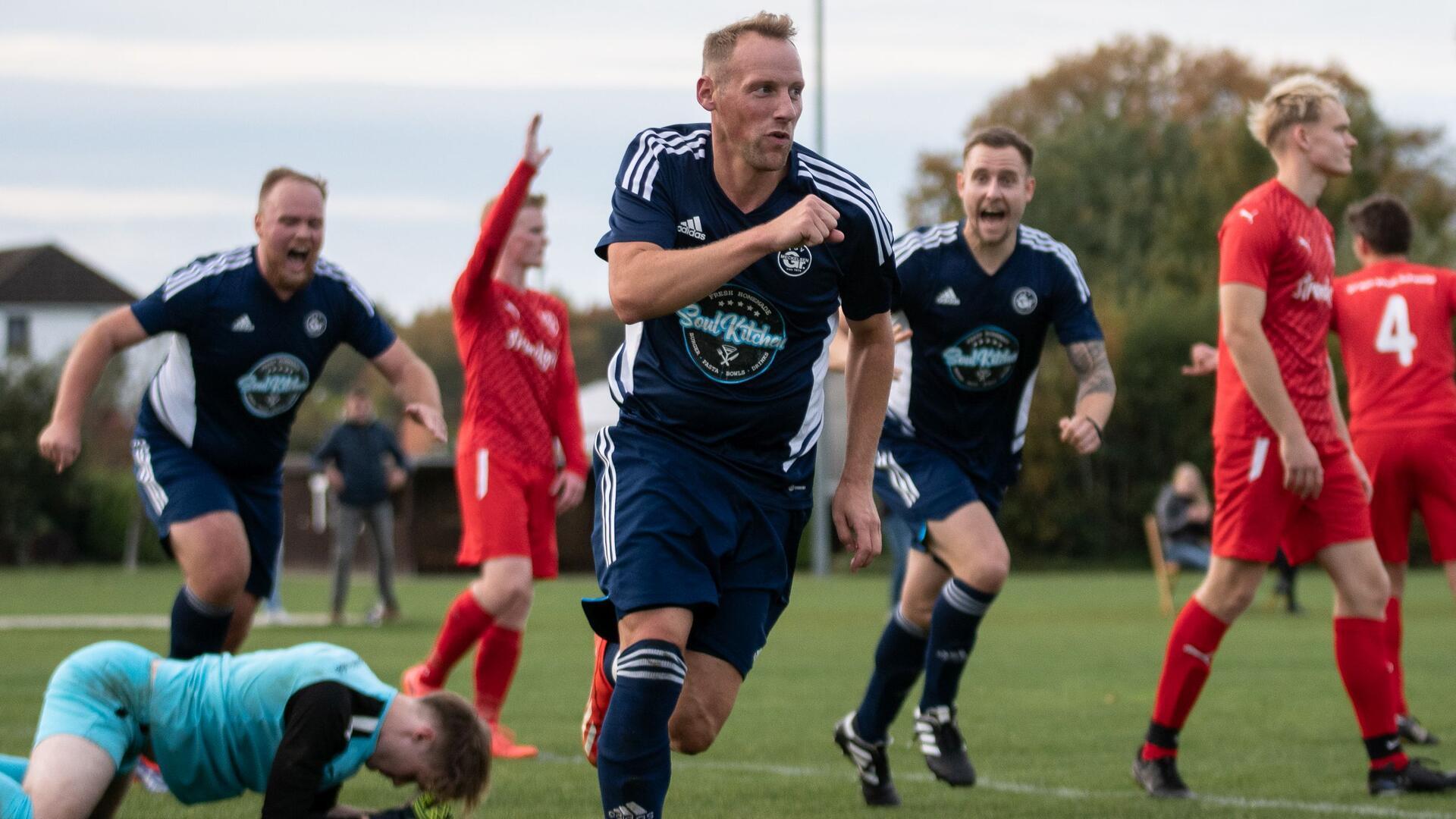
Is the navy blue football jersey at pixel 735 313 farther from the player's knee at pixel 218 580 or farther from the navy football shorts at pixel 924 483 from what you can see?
the player's knee at pixel 218 580

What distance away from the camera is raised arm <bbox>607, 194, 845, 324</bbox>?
4.14 meters

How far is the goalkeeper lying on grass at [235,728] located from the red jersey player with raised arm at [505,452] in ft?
8.62

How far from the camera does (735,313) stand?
4.70m

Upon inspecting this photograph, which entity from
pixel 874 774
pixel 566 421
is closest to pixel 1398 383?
pixel 874 774

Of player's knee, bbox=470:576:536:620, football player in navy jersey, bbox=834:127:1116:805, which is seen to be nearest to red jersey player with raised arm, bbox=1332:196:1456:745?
football player in navy jersey, bbox=834:127:1116:805

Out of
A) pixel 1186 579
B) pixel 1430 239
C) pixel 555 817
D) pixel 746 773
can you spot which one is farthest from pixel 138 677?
pixel 1430 239

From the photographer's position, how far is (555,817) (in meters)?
6.25

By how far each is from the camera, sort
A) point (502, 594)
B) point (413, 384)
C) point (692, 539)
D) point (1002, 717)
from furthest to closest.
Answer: point (1002, 717) → point (502, 594) → point (413, 384) → point (692, 539)

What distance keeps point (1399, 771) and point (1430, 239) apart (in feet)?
117

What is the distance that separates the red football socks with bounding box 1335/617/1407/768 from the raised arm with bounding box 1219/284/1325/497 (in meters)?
0.65

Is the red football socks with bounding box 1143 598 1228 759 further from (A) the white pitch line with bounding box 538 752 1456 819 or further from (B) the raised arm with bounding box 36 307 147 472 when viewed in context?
(B) the raised arm with bounding box 36 307 147 472

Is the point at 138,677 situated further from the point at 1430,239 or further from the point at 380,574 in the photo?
the point at 1430,239

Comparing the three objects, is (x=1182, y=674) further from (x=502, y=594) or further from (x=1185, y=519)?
(x=1185, y=519)

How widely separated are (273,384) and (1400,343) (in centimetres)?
532
